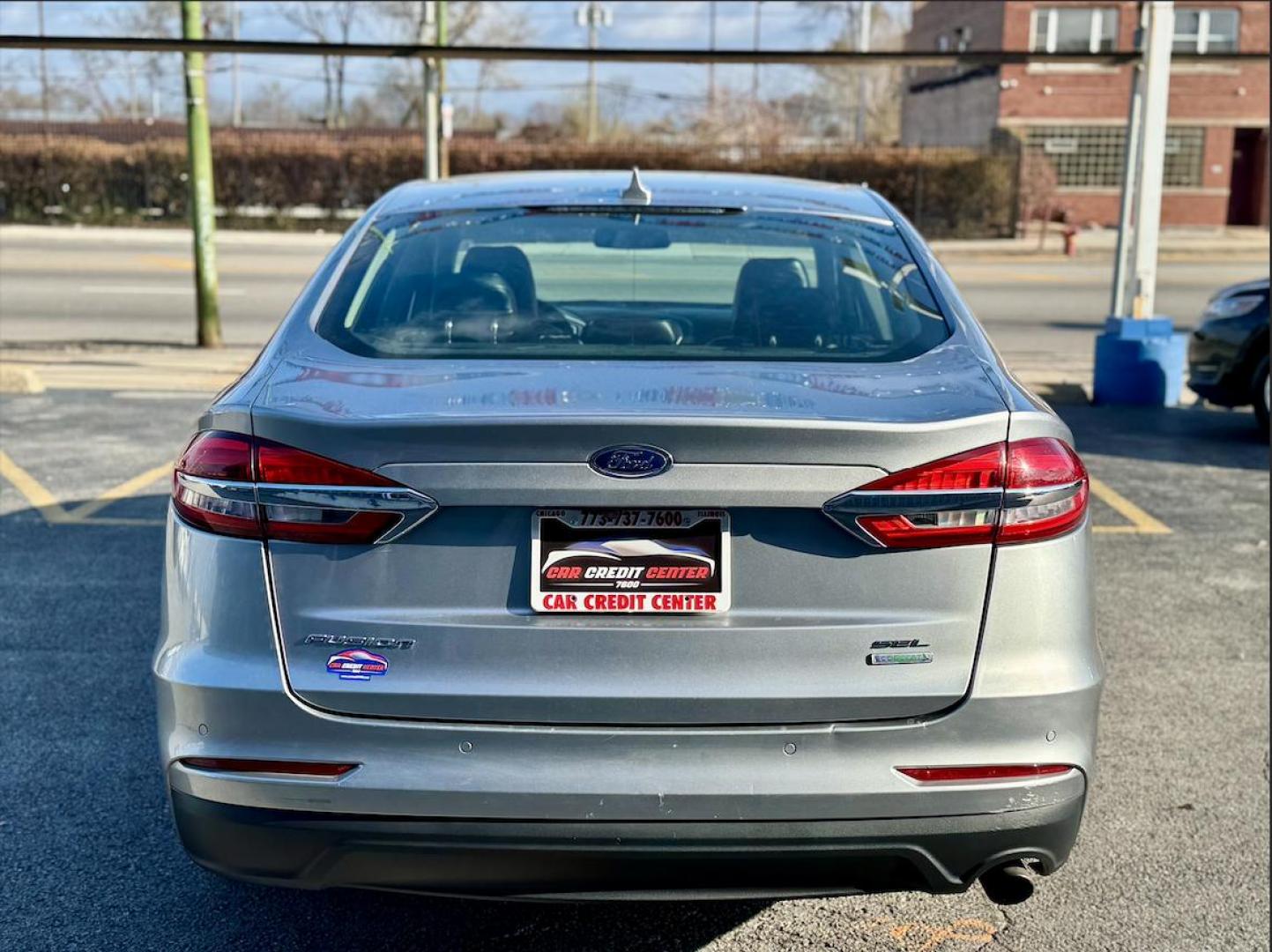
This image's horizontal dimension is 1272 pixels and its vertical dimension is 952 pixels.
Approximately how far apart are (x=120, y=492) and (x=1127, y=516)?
17.2 ft

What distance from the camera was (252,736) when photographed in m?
2.71

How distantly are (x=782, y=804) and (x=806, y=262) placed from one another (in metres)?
1.99

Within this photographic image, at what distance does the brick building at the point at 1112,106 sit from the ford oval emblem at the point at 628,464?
138ft

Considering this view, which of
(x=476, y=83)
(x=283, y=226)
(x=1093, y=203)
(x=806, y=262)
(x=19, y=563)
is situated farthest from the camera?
(x=476, y=83)

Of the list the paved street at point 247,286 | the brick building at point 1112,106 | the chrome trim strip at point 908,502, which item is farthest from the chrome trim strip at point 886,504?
the brick building at point 1112,106

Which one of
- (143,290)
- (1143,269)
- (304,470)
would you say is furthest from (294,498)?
(143,290)

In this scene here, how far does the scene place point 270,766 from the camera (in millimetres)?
2707

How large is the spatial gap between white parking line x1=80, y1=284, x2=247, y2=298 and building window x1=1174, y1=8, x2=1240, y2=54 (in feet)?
103

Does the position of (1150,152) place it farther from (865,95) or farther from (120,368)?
(865,95)

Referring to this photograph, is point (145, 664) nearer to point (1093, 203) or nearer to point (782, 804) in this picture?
point (782, 804)

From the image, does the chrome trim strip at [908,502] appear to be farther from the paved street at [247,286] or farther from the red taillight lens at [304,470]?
the paved street at [247,286]

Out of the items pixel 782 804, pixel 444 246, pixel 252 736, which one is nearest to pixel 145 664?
pixel 444 246

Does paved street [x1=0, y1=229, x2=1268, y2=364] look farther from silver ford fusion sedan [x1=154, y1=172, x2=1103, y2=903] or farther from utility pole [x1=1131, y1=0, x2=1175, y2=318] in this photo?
silver ford fusion sedan [x1=154, y1=172, x2=1103, y2=903]

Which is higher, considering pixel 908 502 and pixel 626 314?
pixel 626 314
